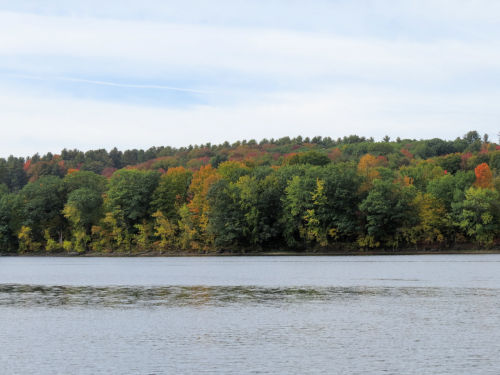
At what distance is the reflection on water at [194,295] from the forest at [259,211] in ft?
223

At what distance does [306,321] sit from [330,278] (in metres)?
31.8

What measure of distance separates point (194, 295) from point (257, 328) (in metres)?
18.8

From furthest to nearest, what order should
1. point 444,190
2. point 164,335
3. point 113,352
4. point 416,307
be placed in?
point 444,190, point 416,307, point 164,335, point 113,352

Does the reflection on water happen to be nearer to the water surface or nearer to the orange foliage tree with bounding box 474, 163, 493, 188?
the water surface

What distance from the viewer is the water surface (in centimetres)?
2630

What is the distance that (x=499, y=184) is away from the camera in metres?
134

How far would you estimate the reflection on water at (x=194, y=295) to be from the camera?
47969 millimetres

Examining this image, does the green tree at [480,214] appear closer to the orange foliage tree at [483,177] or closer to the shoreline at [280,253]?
the shoreline at [280,253]

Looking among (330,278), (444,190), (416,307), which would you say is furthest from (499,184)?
(416,307)

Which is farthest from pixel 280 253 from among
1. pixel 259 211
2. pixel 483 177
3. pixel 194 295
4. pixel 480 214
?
pixel 194 295

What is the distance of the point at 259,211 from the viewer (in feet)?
427

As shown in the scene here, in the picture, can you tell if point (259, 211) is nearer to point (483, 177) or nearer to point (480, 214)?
point (480, 214)

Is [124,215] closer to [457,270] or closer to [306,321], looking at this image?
[457,270]

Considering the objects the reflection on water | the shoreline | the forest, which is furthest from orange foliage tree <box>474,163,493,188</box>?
the reflection on water
